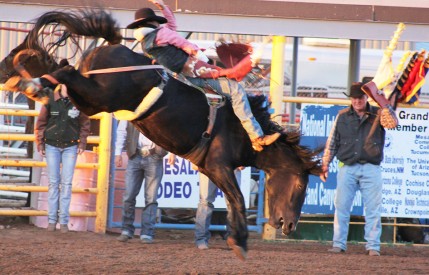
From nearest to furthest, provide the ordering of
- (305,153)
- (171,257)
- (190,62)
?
(190,62)
(305,153)
(171,257)

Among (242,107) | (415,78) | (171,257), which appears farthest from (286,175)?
(415,78)

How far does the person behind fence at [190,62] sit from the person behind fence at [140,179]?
3.08 m

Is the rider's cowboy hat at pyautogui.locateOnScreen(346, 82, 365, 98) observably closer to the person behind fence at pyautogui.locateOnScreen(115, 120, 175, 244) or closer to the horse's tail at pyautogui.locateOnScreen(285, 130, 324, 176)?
the horse's tail at pyautogui.locateOnScreen(285, 130, 324, 176)

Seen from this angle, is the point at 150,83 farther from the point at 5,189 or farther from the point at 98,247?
the point at 5,189

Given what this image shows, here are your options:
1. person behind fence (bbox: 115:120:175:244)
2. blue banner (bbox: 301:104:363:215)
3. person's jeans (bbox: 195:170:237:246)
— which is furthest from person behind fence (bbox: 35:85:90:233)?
blue banner (bbox: 301:104:363:215)

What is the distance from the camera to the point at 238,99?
804cm

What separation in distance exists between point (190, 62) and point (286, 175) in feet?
4.88

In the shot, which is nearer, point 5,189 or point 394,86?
point 394,86

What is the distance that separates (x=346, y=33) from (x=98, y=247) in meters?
4.11

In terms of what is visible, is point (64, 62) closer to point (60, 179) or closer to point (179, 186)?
point (60, 179)

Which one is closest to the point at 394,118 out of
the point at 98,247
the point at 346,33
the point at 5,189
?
the point at 346,33

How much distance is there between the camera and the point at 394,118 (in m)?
10.3

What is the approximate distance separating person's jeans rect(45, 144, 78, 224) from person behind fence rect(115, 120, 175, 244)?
71 cm

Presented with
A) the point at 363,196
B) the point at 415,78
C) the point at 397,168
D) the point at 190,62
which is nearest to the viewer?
the point at 190,62
